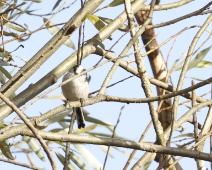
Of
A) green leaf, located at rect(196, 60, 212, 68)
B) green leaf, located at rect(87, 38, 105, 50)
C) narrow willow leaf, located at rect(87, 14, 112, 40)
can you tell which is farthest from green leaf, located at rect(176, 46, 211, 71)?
green leaf, located at rect(87, 38, 105, 50)

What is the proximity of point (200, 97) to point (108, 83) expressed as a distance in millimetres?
547

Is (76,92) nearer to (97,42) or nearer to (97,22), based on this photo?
(97,22)

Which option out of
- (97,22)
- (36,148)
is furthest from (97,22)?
(36,148)

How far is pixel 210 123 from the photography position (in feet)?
5.03

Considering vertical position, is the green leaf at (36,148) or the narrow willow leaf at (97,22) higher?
the narrow willow leaf at (97,22)

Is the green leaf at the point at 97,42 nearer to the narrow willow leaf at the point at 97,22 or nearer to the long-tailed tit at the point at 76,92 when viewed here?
the narrow willow leaf at the point at 97,22

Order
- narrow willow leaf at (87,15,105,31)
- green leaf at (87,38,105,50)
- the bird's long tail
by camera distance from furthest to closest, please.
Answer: the bird's long tail → narrow willow leaf at (87,15,105,31) → green leaf at (87,38,105,50)

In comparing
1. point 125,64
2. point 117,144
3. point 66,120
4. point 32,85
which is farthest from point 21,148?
point 117,144

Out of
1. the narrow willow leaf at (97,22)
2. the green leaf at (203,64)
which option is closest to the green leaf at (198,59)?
the green leaf at (203,64)

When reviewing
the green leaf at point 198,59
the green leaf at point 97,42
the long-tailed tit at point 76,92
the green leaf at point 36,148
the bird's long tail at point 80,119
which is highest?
the green leaf at point 198,59

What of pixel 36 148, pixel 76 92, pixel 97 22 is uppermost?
pixel 76 92

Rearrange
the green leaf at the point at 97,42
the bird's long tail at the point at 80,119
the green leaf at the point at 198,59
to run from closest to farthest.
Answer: the green leaf at the point at 97,42, the green leaf at the point at 198,59, the bird's long tail at the point at 80,119

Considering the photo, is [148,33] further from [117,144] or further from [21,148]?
[117,144]

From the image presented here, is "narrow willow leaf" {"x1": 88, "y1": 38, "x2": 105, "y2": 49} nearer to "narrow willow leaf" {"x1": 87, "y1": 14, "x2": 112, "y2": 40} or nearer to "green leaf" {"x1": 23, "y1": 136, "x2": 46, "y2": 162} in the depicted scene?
"narrow willow leaf" {"x1": 87, "y1": 14, "x2": 112, "y2": 40}
